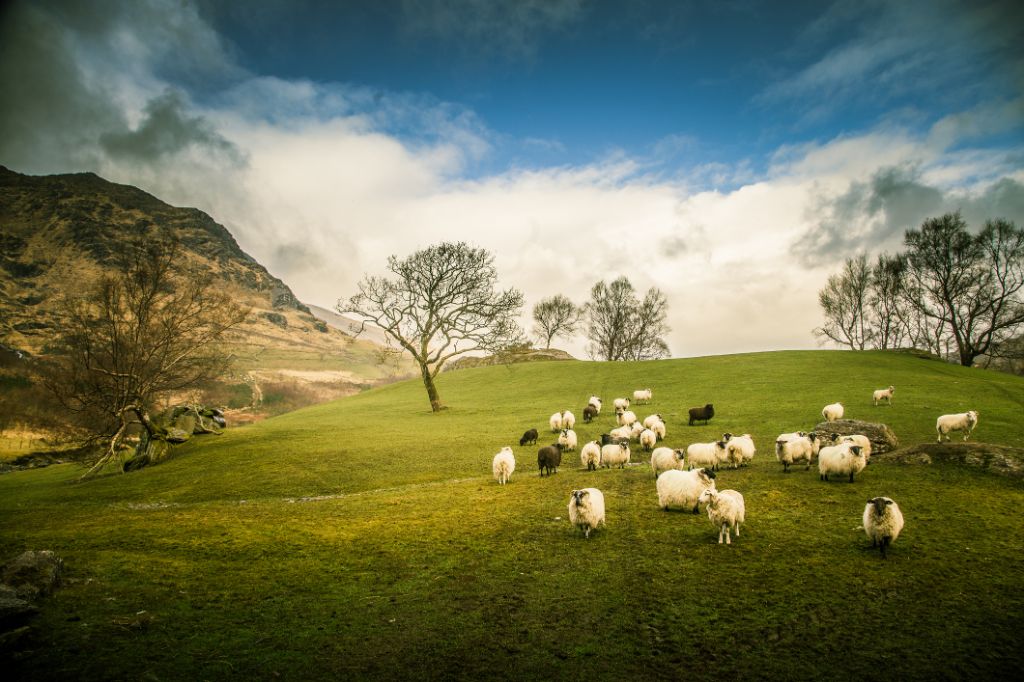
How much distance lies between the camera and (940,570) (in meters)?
7.76

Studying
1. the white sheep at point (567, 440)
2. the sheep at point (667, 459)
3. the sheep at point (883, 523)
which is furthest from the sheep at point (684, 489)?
the white sheep at point (567, 440)

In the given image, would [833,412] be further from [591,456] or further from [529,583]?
[529,583]

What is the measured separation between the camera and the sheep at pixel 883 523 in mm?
8469

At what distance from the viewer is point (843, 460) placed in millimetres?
13688

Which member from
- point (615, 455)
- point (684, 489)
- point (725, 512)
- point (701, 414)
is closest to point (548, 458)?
point (615, 455)

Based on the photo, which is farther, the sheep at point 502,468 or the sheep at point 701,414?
the sheep at point 701,414

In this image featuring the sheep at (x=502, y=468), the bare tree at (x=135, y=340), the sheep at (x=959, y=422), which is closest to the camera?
the sheep at (x=502, y=468)

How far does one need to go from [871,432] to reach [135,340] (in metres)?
37.9

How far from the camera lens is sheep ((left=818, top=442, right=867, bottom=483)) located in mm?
13594

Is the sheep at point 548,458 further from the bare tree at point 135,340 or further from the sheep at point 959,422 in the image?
A: the bare tree at point 135,340

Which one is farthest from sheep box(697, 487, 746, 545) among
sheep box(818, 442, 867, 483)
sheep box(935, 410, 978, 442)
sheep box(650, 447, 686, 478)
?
sheep box(935, 410, 978, 442)

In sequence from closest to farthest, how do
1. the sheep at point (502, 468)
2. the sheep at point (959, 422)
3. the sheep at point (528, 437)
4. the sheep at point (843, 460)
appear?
the sheep at point (843, 460) < the sheep at point (502, 468) < the sheep at point (959, 422) < the sheep at point (528, 437)

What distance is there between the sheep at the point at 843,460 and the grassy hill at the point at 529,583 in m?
0.51

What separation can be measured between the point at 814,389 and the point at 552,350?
48.9 m
